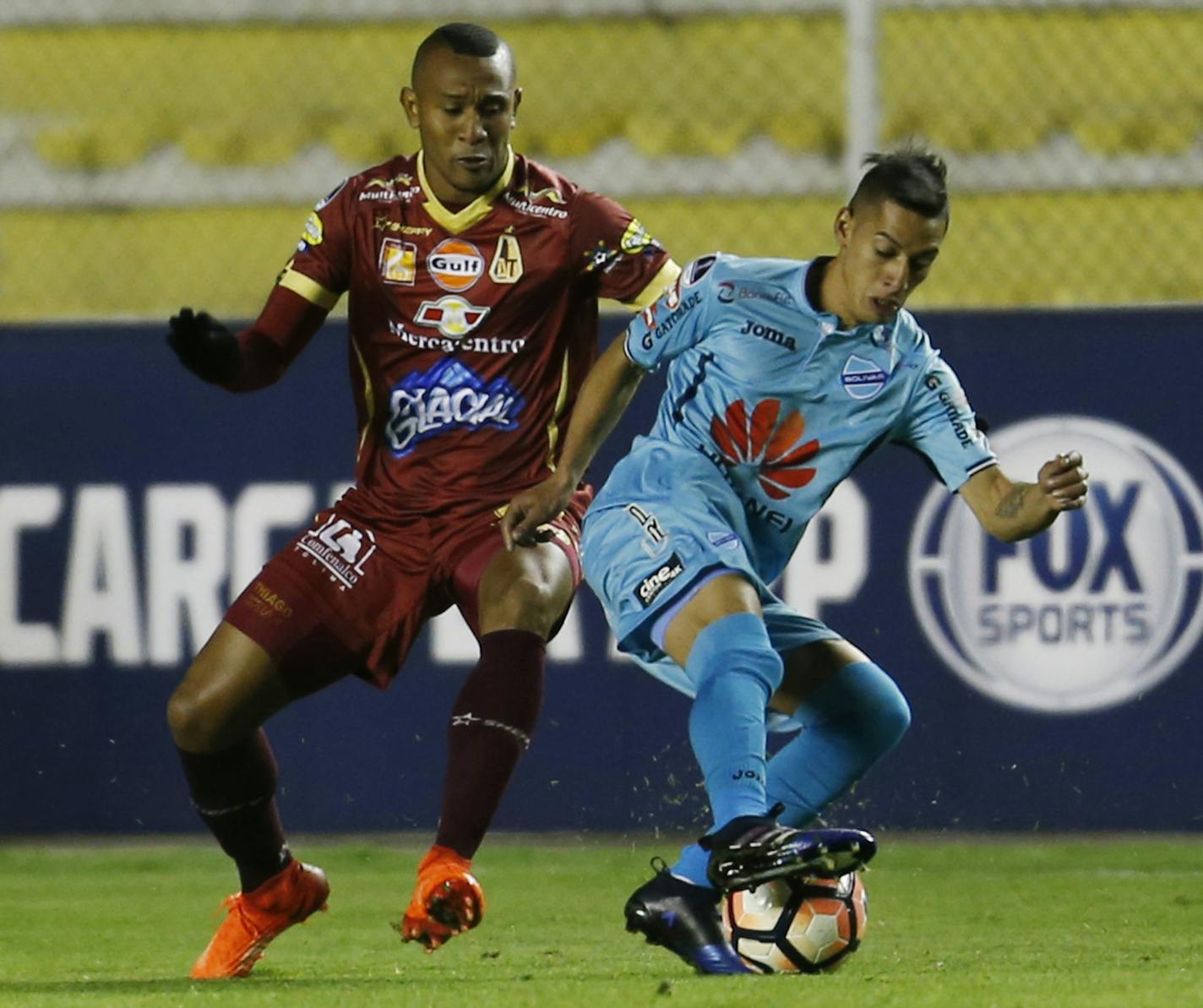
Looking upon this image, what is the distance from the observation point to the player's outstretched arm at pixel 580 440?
4.55 meters

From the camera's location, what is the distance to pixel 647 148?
10125 mm

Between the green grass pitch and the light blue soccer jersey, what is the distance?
2.75 ft

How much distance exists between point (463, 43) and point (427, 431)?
821mm

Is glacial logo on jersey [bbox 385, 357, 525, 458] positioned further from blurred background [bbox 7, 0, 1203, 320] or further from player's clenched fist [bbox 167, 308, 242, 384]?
blurred background [bbox 7, 0, 1203, 320]

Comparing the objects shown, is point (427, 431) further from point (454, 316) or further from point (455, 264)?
point (455, 264)

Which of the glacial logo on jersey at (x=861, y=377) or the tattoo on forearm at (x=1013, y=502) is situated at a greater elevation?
the glacial logo on jersey at (x=861, y=377)

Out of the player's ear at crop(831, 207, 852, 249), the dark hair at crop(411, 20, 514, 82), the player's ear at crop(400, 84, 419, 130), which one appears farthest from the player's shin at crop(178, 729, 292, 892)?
the player's ear at crop(831, 207, 852, 249)

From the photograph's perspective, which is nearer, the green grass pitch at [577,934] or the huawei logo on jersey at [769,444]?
the green grass pitch at [577,934]

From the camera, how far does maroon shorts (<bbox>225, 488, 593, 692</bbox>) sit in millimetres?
4781

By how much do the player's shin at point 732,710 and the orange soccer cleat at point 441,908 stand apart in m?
0.48

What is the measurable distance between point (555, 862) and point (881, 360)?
2.47m

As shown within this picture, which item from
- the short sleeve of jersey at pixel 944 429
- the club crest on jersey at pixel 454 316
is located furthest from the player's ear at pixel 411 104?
the short sleeve of jersey at pixel 944 429

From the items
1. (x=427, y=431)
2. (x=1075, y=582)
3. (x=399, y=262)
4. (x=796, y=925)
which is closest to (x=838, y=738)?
(x=796, y=925)

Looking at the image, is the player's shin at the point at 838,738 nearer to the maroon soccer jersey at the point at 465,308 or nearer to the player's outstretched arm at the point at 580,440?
the player's outstretched arm at the point at 580,440
